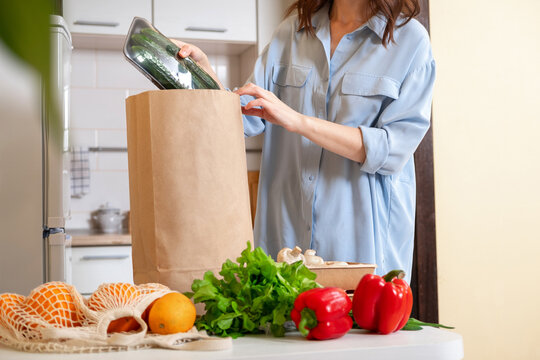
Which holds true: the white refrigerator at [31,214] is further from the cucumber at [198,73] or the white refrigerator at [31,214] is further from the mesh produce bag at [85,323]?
the mesh produce bag at [85,323]

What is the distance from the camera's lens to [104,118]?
10.9 ft

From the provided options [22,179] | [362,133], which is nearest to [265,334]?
[362,133]

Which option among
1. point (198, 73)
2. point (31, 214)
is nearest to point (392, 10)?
point (198, 73)

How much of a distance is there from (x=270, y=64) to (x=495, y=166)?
1.60 m

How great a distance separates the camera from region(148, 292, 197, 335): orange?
25.9 inches

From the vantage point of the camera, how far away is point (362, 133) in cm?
124

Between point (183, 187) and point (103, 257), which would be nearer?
point (183, 187)

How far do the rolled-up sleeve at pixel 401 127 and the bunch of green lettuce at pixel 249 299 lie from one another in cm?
58

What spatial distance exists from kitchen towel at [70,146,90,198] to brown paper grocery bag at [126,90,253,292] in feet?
8.15

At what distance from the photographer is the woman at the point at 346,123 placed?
1.34m

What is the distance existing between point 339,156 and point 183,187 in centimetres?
64

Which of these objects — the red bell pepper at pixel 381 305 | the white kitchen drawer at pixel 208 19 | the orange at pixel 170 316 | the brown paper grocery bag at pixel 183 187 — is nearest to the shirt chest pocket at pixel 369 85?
the brown paper grocery bag at pixel 183 187

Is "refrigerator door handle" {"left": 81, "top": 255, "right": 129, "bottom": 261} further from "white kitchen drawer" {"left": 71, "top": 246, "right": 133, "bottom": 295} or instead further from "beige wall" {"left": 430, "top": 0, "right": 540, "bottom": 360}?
"beige wall" {"left": 430, "top": 0, "right": 540, "bottom": 360}

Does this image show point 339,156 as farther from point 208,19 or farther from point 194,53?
point 208,19
